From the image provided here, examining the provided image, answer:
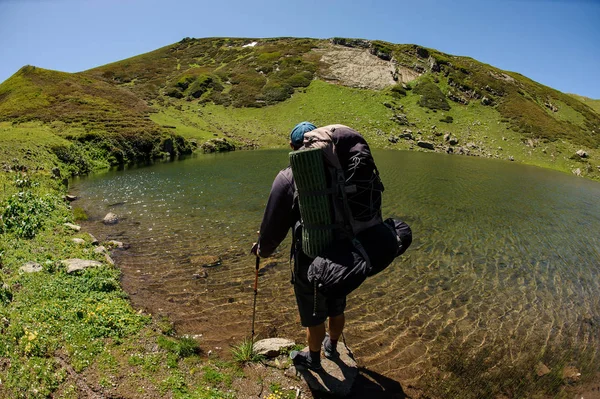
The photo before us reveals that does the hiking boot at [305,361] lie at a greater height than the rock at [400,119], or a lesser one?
lesser

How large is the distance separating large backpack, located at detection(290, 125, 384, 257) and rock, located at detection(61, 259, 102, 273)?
788 cm

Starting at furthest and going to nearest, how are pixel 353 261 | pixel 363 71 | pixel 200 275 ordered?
pixel 363 71 → pixel 200 275 → pixel 353 261

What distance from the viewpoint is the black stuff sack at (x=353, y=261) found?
457cm

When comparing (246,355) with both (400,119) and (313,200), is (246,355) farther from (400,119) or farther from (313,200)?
(400,119)

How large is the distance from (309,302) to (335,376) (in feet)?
5.92

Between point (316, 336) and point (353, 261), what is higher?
point (353, 261)

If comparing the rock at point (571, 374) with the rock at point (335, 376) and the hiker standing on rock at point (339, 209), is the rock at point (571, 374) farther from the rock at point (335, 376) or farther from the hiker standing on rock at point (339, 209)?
the hiker standing on rock at point (339, 209)

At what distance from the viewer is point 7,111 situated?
53.6 m

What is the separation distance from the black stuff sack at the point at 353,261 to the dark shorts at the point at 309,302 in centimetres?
77

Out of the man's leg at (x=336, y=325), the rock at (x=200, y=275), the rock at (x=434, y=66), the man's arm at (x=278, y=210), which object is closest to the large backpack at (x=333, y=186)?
the man's arm at (x=278, y=210)

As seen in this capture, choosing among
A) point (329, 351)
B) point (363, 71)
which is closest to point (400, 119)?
point (363, 71)

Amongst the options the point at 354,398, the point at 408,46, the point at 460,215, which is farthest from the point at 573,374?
the point at 408,46

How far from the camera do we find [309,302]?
5848mm

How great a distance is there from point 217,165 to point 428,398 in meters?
36.6
